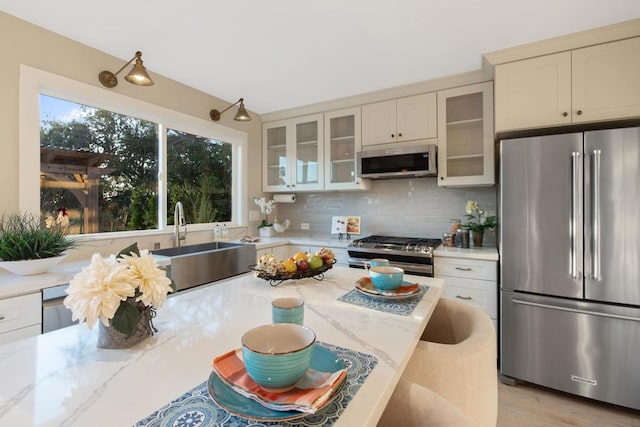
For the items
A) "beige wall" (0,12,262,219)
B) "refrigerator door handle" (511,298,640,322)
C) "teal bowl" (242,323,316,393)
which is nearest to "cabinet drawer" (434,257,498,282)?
"refrigerator door handle" (511,298,640,322)

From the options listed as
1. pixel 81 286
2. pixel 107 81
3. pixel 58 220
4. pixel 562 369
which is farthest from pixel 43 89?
pixel 562 369

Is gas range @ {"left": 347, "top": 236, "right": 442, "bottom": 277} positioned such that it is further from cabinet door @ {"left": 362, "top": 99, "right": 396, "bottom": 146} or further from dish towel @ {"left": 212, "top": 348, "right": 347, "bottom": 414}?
dish towel @ {"left": 212, "top": 348, "right": 347, "bottom": 414}

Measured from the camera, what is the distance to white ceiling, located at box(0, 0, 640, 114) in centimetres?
175

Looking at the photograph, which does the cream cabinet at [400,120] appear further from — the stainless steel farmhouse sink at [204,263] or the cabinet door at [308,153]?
the stainless steel farmhouse sink at [204,263]

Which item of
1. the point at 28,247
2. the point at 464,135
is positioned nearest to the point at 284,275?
the point at 28,247

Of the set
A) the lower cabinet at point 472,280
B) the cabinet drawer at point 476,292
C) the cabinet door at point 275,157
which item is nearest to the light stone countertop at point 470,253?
the lower cabinet at point 472,280

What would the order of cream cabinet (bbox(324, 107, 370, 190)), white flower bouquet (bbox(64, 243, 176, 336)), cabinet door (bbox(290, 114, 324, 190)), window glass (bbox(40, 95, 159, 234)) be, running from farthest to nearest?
1. cabinet door (bbox(290, 114, 324, 190))
2. cream cabinet (bbox(324, 107, 370, 190))
3. window glass (bbox(40, 95, 159, 234))
4. white flower bouquet (bbox(64, 243, 176, 336))

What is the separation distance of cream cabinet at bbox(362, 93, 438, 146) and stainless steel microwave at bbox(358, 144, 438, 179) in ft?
0.47

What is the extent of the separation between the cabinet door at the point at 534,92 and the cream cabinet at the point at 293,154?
5.73ft

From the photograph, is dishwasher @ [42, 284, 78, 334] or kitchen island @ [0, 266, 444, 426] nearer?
kitchen island @ [0, 266, 444, 426]

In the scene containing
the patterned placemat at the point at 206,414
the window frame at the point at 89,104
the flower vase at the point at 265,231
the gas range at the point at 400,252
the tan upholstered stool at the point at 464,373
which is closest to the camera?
the patterned placemat at the point at 206,414

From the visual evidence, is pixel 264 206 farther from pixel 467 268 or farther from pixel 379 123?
pixel 467 268

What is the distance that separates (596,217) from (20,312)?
3.19 meters

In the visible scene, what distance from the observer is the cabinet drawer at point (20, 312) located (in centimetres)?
136
